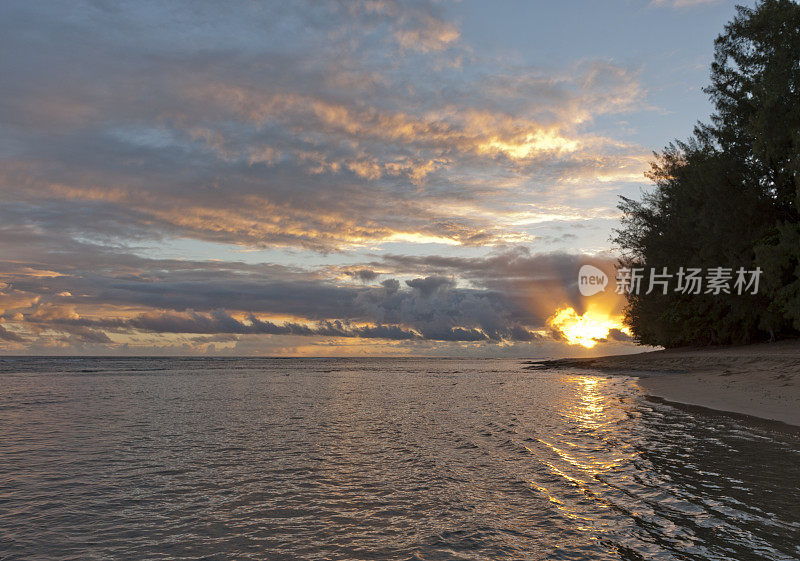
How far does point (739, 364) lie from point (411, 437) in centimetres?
3669

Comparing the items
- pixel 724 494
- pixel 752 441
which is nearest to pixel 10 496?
pixel 724 494

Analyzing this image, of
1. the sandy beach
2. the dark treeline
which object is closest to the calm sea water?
the sandy beach

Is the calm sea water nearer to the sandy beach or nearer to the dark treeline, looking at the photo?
the sandy beach

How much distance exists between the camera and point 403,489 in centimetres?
1141

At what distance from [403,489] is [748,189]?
46.7m

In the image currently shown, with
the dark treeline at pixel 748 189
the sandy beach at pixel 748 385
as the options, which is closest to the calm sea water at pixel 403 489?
the sandy beach at pixel 748 385

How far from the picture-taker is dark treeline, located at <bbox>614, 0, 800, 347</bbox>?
3925cm

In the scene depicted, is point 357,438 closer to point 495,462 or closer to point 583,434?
point 495,462

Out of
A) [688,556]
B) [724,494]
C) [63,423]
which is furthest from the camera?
[63,423]

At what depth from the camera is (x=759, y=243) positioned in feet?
144

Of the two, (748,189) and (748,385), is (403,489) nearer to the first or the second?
(748,385)

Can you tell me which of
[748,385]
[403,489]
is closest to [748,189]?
[748,385]

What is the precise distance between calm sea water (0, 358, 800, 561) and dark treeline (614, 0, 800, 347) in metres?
27.2

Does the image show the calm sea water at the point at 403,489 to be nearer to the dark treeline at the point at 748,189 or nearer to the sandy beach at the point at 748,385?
the sandy beach at the point at 748,385
